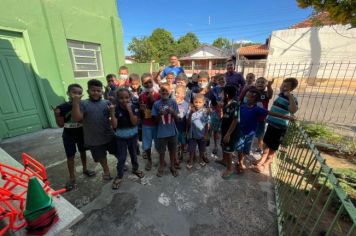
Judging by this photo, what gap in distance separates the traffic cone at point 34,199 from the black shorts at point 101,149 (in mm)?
A: 1451

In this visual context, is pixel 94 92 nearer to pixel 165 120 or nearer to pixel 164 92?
pixel 164 92

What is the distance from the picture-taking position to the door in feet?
14.2

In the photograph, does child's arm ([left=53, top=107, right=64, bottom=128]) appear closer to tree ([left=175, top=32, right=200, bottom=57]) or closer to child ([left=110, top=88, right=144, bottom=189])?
child ([left=110, top=88, right=144, bottom=189])

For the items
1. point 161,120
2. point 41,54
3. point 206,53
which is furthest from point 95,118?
point 206,53

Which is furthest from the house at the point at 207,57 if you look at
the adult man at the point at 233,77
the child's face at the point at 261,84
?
the child's face at the point at 261,84

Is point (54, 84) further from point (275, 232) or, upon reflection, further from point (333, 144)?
point (333, 144)

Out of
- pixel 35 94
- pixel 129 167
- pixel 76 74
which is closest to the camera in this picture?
pixel 129 167

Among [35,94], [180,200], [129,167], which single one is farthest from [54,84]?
[180,200]

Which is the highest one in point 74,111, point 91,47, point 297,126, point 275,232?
point 91,47

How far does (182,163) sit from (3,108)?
4.55 meters

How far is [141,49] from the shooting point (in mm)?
30672

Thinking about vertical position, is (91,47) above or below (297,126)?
above

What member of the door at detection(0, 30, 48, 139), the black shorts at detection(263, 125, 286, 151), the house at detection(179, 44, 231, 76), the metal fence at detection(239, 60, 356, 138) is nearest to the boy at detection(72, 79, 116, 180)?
the black shorts at detection(263, 125, 286, 151)

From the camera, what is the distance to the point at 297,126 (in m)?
2.36
